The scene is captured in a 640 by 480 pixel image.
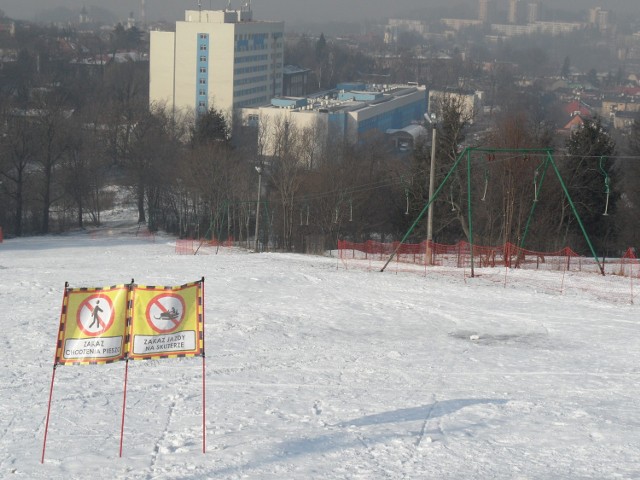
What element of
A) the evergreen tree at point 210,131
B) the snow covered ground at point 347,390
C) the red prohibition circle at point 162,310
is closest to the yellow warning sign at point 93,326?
the red prohibition circle at point 162,310

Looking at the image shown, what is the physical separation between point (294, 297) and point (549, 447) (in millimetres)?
11463

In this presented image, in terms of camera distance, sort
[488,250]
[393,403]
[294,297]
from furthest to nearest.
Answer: [488,250], [294,297], [393,403]

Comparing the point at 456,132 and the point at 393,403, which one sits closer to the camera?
the point at 393,403

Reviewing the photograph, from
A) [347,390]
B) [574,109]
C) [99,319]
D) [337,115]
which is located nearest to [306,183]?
[347,390]

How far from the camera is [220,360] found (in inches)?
648

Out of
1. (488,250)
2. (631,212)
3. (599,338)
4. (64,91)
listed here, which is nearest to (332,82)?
(64,91)

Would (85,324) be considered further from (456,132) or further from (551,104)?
(551,104)

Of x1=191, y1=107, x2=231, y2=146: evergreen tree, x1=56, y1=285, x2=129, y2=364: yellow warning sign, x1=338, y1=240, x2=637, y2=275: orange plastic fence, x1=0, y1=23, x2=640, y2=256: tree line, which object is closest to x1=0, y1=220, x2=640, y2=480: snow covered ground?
x1=56, y1=285, x2=129, y2=364: yellow warning sign

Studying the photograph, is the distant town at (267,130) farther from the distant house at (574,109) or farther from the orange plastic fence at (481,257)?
the orange plastic fence at (481,257)

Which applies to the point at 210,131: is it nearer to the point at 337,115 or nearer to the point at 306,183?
the point at 306,183

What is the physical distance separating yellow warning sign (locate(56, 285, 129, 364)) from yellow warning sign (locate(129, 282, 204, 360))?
0.58ft

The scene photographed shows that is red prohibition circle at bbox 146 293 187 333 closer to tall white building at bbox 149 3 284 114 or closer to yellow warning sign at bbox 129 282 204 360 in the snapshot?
yellow warning sign at bbox 129 282 204 360

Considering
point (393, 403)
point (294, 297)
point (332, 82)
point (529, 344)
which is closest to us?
point (393, 403)

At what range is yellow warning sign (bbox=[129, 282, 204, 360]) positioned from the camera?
10664 mm
